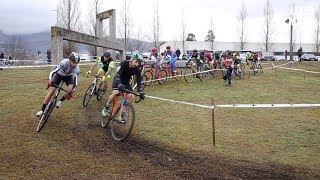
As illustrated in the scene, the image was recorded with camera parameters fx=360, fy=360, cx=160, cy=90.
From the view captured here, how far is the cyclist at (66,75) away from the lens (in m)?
9.72

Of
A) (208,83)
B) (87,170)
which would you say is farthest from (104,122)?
(208,83)

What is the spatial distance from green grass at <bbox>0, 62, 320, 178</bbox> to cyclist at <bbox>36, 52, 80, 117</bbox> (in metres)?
0.85

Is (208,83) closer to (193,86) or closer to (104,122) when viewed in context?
(193,86)

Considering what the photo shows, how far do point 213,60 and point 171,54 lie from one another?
525 cm

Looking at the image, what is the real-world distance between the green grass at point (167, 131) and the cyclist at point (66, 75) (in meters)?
0.85

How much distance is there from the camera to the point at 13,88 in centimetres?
1662

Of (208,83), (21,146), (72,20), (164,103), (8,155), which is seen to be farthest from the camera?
(72,20)

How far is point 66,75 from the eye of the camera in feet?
33.0

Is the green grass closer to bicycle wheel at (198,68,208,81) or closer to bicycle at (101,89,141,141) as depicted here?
bicycle at (101,89,141,141)

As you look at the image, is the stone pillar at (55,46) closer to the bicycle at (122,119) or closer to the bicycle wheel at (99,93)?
the bicycle wheel at (99,93)

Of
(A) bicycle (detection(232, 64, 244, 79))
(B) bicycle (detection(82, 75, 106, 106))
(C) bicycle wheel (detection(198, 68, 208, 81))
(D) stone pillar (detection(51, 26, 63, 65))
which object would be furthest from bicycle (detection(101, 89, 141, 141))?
(A) bicycle (detection(232, 64, 244, 79))

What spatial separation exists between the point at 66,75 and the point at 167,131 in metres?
3.25

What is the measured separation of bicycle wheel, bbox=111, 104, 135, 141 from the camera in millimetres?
8710

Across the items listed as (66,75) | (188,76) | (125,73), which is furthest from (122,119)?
(188,76)
